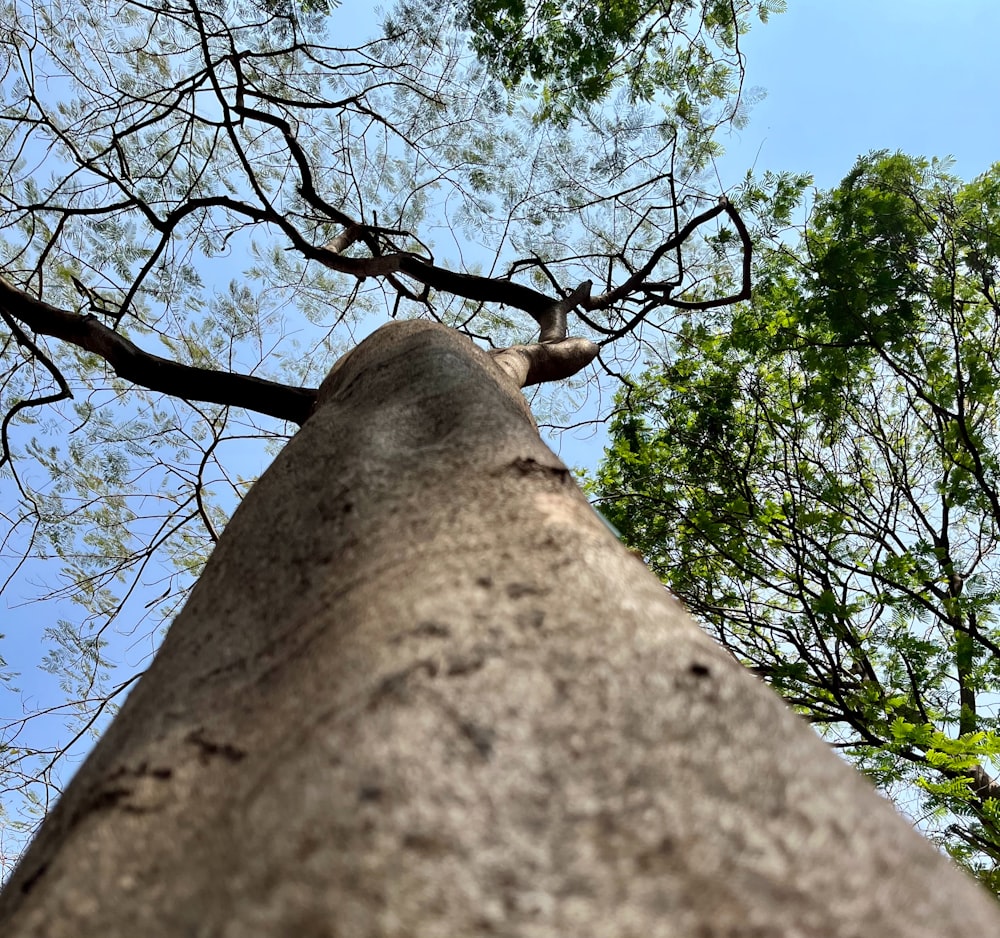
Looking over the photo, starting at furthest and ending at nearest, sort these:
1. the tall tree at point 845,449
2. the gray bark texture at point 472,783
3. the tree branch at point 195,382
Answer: the tall tree at point 845,449 < the tree branch at point 195,382 < the gray bark texture at point 472,783

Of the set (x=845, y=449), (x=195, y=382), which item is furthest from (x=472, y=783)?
(x=845, y=449)

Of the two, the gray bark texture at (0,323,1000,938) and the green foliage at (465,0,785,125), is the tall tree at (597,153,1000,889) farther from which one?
the gray bark texture at (0,323,1000,938)

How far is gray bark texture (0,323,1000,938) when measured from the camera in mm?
497

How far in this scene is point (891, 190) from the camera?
6062mm

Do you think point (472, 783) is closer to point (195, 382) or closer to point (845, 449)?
point (195, 382)

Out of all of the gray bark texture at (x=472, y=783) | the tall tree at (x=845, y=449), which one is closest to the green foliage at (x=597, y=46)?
the tall tree at (x=845, y=449)

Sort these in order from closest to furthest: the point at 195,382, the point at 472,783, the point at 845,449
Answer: the point at 472,783, the point at 195,382, the point at 845,449

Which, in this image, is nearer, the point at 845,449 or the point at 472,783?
the point at 472,783

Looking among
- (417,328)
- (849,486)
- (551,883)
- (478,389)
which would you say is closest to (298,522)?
(478,389)

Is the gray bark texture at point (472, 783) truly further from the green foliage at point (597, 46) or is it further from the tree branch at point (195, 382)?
the green foliage at point (597, 46)

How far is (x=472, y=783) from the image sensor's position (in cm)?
56

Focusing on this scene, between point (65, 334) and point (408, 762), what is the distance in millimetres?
3337

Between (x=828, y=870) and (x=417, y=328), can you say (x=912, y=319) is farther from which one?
(x=828, y=870)

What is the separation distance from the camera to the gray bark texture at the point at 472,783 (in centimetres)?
50
